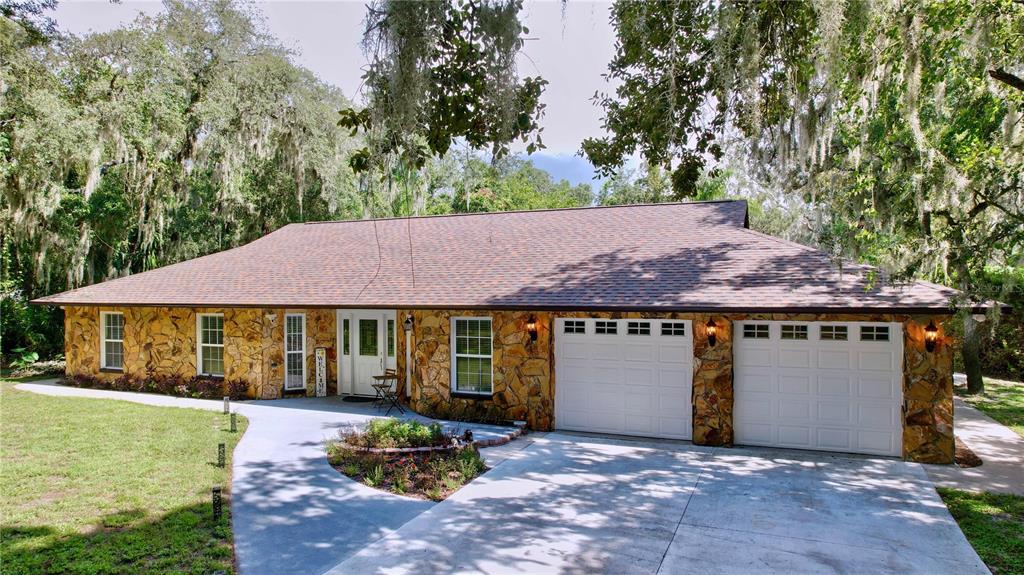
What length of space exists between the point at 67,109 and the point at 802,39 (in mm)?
17101

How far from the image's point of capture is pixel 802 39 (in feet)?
17.5

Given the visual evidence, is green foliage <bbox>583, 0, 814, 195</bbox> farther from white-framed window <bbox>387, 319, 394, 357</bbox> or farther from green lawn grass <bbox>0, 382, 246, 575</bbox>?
white-framed window <bbox>387, 319, 394, 357</bbox>

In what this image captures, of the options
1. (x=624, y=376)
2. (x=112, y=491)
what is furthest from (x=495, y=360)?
(x=112, y=491)

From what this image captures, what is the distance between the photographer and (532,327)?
32.9 feet

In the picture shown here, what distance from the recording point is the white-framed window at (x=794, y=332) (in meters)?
8.82

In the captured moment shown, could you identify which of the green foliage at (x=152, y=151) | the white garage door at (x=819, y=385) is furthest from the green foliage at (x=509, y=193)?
the white garage door at (x=819, y=385)

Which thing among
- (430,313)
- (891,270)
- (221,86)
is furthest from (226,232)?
(891,270)

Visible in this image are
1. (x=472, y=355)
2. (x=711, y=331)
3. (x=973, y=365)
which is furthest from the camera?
(x=973, y=365)

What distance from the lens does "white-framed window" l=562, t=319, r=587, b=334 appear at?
9977mm

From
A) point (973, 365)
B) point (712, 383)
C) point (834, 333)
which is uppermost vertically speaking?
point (834, 333)

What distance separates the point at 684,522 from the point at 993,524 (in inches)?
123

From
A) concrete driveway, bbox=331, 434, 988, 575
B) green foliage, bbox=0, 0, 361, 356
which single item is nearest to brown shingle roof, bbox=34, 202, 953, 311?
concrete driveway, bbox=331, 434, 988, 575

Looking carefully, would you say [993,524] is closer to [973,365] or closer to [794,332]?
[794,332]

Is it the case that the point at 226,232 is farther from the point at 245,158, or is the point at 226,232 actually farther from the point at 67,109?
the point at 67,109
